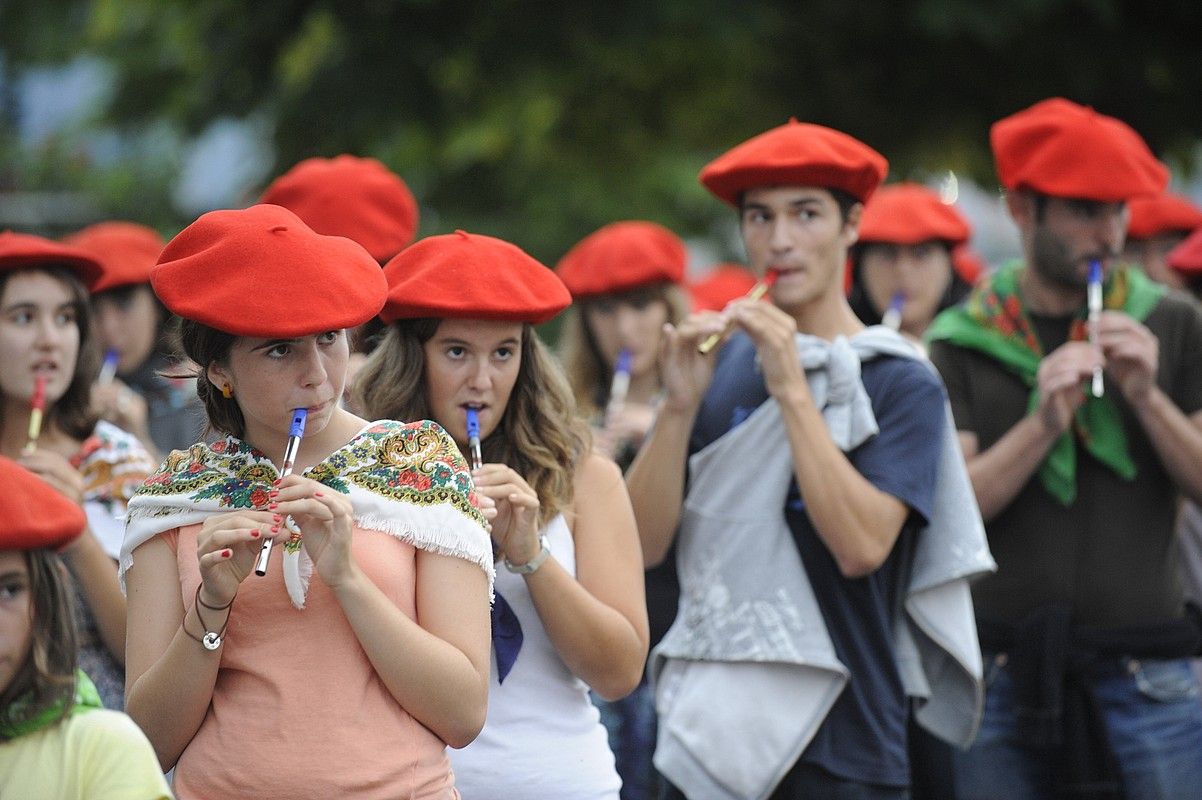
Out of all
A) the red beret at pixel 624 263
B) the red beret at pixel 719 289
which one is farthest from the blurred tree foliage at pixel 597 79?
the red beret at pixel 624 263

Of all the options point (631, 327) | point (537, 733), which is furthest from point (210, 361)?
point (631, 327)

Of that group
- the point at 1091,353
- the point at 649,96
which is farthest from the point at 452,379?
the point at 649,96

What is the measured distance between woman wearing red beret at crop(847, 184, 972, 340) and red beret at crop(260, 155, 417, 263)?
1.88m

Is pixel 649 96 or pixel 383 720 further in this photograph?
pixel 649 96

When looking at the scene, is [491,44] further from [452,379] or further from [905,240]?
[452,379]

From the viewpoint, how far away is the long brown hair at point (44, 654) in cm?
245

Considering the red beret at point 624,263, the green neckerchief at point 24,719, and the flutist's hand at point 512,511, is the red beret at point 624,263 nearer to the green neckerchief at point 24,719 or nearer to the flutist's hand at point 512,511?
the flutist's hand at point 512,511

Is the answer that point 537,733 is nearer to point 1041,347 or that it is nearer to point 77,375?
point 77,375

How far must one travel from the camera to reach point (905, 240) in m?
5.98

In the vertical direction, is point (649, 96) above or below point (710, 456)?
above

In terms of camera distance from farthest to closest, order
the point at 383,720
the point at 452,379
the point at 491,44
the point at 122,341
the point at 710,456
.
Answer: the point at 491,44, the point at 122,341, the point at 710,456, the point at 452,379, the point at 383,720

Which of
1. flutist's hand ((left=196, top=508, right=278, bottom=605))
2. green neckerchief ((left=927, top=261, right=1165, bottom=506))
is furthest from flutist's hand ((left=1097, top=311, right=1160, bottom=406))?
flutist's hand ((left=196, top=508, right=278, bottom=605))

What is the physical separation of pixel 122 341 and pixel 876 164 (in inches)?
118

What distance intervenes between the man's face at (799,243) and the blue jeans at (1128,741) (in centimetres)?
119
